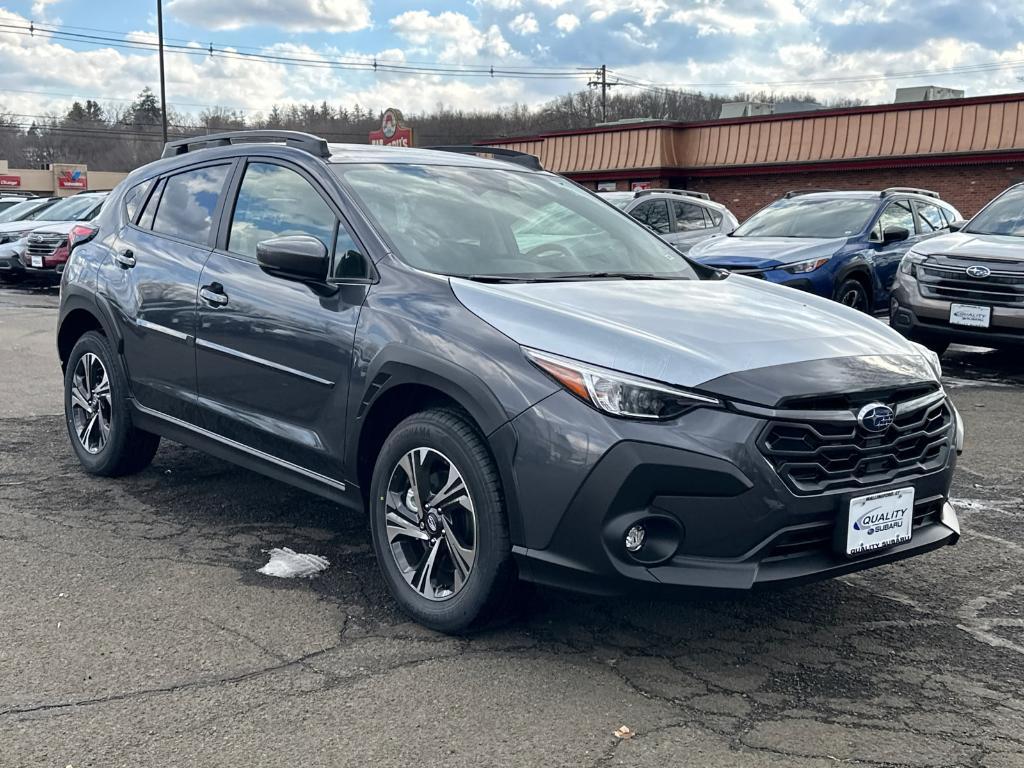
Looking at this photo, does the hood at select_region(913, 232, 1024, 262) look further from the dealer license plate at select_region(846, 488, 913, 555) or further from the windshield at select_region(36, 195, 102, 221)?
the windshield at select_region(36, 195, 102, 221)

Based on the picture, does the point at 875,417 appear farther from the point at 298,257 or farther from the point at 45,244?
the point at 45,244

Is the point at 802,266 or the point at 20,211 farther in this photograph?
the point at 20,211

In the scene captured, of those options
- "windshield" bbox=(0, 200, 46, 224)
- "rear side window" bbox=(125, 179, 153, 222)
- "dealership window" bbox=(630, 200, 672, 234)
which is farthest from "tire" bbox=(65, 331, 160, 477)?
"windshield" bbox=(0, 200, 46, 224)

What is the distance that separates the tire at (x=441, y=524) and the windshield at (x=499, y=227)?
726mm

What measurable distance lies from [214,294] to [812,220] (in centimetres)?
869

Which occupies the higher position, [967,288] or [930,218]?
[930,218]

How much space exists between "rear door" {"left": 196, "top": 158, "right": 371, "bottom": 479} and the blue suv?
677cm

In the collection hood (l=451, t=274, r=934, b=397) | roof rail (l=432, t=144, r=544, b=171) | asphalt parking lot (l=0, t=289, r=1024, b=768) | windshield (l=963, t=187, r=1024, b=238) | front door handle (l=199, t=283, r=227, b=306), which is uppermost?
roof rail (l=432, t=144, r=544, b=171)

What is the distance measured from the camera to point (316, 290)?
4.36 metres

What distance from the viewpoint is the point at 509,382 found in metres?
3.55

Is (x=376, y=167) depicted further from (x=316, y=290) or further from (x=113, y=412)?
(x=113, y=412)

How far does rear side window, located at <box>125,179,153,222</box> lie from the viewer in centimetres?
585

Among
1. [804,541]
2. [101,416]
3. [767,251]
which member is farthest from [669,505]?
[767,251]

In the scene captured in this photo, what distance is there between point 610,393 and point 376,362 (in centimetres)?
102
